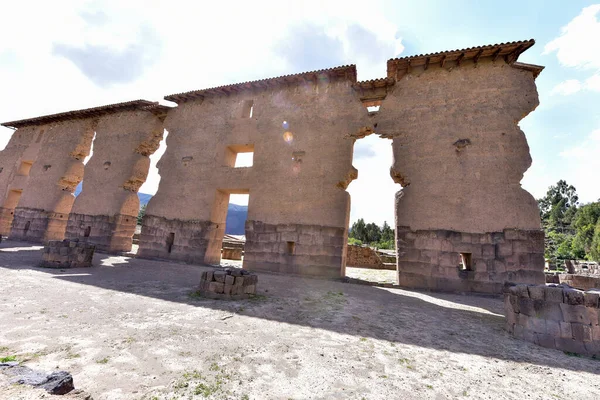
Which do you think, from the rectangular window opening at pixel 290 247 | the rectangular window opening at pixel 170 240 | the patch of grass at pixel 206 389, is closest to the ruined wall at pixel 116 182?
the rectangular window opening at pixel 170 240

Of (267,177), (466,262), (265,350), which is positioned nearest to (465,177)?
(466,262)

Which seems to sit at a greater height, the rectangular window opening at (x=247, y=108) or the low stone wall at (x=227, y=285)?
the rectangular window opening at (x=247, y=108)

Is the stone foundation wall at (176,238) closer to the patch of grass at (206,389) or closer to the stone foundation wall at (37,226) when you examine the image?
the stone foundation wall at (37,226)

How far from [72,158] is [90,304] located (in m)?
15.2

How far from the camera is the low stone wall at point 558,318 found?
3.41m

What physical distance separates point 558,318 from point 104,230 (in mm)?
15749

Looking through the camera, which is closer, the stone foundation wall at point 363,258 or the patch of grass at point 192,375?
the patch of grass at point 192,375

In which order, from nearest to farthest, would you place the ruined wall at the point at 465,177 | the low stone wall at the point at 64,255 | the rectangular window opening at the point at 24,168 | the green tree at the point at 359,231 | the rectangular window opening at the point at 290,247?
the low stone wall at the point at 64,255, the ruined wall at the point at 465,177, the rectangular window opening at the point at 290,247, the rectangular window opening at the point at 24,168, the green tree at the point at 359,231

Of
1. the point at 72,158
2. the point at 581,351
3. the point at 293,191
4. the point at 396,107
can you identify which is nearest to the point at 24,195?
the point at 72,158

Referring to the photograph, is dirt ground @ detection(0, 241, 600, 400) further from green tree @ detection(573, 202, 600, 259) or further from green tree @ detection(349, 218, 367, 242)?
green tree @ detection(573, 202, 600, 259)

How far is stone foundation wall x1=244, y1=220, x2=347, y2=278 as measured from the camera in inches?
341

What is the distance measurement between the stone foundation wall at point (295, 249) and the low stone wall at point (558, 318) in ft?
16.7

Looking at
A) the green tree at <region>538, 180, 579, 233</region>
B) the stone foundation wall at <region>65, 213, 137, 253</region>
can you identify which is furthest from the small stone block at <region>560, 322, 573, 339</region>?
the green tree at <region>538, 180, 579, 233</region>

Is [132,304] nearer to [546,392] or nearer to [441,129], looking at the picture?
[546,392]
